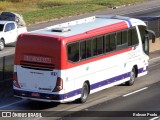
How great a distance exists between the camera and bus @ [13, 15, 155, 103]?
21672 millimetres

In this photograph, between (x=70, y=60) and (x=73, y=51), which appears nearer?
(x=70, y=60)

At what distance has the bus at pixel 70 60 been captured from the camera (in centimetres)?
2167

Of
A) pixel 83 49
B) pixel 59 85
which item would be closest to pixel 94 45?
pixel 83 49

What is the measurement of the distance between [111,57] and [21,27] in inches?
721

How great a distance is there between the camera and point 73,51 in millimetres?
22266

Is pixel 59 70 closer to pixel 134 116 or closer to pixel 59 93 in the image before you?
pixel 59 93

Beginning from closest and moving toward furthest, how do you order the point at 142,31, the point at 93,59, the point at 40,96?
the point at 40,96 → the point at 93,59 → the point at 142,31

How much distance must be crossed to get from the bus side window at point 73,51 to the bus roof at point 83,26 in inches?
15.9

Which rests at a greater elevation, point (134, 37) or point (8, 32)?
point (134, 37)

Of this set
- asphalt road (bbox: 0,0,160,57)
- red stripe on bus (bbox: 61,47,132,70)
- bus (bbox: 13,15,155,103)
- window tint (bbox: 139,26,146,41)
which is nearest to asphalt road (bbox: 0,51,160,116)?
bus (bbox: 13,15,155,103)

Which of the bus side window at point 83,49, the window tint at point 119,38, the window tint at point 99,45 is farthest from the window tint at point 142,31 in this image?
the bus side window at point 83,49

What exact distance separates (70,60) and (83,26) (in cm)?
248

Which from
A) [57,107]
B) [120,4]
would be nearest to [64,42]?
[57,107]

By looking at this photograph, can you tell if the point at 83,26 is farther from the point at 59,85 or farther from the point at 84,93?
the point at 59,85
